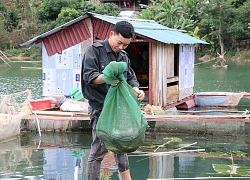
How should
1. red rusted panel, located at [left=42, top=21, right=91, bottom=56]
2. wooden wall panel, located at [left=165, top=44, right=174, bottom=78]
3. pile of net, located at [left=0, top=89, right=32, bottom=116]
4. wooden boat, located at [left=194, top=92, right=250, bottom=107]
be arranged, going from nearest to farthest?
1. pile of net, located at [left=0, top=89, right=32, bottom=116]
2. red rusted panel, located at [left=42, top=21, right=91, bottom=56]
3. wooden wall panel, located at [left=165, top=44, right=174, bottom=78]
4. wooden boat, located at [left=194, top=92, right=250, bottom=107]

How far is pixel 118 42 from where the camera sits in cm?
371

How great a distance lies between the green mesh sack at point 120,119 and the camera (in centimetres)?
356

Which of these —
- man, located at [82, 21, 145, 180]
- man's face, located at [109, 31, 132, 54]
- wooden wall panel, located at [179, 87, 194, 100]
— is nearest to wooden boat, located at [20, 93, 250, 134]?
wooden wall panel, located at [179, 87, 194, 100]

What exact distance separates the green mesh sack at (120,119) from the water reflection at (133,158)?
73.4 inches

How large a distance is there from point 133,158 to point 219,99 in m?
7.35

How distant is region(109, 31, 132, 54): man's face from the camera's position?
3.68 metres

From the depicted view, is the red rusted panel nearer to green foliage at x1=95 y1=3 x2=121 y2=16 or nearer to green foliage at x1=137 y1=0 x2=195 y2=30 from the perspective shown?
green foliage at x1=137 y1=0 x2=195 y2=30

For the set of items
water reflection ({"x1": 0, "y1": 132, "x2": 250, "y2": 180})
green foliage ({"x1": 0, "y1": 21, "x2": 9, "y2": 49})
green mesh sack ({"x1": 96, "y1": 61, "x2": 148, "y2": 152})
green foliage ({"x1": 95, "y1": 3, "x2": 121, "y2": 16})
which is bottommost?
water reflection ({"x1": 0, "y1": 132, "x2": 250, "y2": 180})

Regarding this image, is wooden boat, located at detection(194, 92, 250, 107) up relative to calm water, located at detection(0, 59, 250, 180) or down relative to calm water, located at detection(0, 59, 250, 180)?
up

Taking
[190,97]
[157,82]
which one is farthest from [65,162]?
[190,97]

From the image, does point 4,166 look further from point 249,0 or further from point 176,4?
point 249,0

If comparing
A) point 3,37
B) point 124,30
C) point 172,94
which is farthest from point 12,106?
point 3,37

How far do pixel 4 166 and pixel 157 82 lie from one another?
470 cm

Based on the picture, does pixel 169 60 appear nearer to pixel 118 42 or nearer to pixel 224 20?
pixel 118 42
